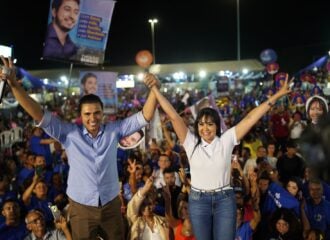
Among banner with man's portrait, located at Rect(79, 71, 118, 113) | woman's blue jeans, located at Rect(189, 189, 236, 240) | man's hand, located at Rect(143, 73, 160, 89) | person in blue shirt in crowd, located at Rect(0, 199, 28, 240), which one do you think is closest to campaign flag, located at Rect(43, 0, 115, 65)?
banner with man's portrait, located at Rect(79, 71, 118, 113)

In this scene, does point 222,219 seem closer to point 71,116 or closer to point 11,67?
point 11,67

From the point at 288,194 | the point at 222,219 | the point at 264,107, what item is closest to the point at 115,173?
the point at 222,219

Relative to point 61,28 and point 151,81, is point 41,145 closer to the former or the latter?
point 61,28

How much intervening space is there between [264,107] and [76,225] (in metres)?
1.76

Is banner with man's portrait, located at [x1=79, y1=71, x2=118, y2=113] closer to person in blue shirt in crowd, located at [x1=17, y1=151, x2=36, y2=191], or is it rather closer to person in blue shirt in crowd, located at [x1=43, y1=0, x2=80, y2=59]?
person in blue shirt in crowd, located at [x1=43, y1=0, x2=80, y2=59]

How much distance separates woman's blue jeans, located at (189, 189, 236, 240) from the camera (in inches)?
139

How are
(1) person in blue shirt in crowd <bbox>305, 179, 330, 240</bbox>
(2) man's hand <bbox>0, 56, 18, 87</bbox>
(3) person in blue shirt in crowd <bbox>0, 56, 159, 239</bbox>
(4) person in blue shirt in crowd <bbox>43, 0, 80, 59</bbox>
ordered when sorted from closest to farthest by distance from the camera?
(2) man's hand <bbox>0, 56, 18, 87</bbox> < (3) person in blue shirt in crowd <bbox>0, 56, 159, 239</bbox> < (1) person in blue shirt in crowd <bbox>305, 179, 330, 240</bbox> < (4) person in blue shirt in crowd <bbox>43, 0, 80, 59</bbox>

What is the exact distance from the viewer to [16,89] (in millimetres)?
3295

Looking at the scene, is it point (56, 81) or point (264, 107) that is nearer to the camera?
point (264, 107)

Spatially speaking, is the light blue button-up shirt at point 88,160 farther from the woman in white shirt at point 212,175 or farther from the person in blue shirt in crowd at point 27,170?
the person in blue shirt in crowd at point 27,170

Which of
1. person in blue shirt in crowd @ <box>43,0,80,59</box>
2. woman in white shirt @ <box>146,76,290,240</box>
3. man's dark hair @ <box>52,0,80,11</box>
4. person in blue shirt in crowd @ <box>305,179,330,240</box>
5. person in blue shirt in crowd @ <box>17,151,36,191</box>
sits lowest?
person in blue shirt in crowd @ <box>305,179,330,240</box>

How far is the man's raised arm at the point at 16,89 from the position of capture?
3.26 metres

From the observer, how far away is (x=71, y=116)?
46.4 feet

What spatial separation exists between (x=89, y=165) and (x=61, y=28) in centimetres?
512
